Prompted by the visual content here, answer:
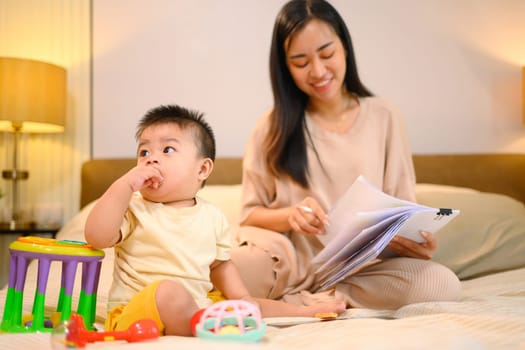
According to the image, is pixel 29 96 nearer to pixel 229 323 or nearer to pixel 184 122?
pixel 184 122

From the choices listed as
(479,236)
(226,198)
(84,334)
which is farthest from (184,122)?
(479,236)

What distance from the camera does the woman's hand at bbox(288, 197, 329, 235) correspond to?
1186 millimetres

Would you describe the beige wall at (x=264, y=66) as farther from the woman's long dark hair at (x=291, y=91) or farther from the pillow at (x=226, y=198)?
the woman's long dark hair at (x=291, y=91)

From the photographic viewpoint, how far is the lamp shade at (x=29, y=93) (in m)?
2.21

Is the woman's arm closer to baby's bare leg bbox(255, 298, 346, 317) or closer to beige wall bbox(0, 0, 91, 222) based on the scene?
baby's bare leg bbox(255, 298, 346, 317)

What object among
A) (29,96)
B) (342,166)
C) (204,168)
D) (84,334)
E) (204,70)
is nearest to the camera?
(84,334)

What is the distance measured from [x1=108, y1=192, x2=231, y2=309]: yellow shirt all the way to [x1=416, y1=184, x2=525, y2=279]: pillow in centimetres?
97

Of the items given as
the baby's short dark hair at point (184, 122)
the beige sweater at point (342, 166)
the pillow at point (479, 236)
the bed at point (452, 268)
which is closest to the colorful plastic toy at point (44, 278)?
the bed at point (452, 268)

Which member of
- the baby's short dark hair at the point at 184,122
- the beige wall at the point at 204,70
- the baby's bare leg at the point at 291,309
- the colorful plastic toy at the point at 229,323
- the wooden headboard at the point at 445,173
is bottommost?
the baby's bare leg at the point at 291,309

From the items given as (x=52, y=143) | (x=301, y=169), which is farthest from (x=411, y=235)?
(x=52, y=143)

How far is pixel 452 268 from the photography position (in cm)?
164

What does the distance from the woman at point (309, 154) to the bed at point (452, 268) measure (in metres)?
0.25

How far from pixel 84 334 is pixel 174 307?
6.4 inches

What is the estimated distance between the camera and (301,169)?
1.46 meters
